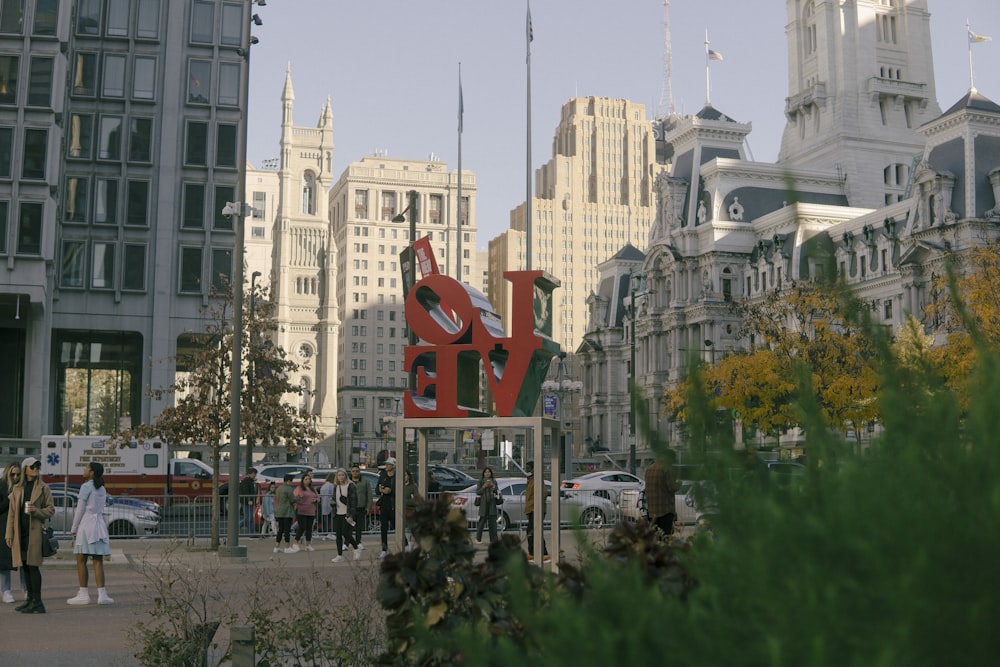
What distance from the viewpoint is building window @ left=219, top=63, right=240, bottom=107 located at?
53.6 meters

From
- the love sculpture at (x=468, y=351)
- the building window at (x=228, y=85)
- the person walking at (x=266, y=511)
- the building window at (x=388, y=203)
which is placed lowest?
the person walking at (x=266, y=511)

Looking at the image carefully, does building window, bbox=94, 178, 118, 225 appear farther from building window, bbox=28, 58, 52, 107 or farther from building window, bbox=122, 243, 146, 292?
building window, bbox=28, 58, 52, 107

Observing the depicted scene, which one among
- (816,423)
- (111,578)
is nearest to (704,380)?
(816,423)

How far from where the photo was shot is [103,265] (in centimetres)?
5219

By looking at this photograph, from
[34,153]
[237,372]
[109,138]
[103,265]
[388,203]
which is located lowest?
[237,372]

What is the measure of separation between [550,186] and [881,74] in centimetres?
9542

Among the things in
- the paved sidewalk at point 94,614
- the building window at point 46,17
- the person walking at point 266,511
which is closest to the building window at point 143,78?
the building window at point 46,17

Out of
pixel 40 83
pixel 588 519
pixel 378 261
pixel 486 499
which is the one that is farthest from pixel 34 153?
pixel 378 261

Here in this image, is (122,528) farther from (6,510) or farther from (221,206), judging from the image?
(221,206)

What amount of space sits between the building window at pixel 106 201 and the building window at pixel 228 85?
609 cm

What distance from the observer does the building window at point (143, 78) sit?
174 feet

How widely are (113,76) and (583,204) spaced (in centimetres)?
13772

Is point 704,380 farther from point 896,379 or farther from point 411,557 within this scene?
point 411,557

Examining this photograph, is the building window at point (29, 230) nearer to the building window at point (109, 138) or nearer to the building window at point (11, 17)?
the building window at point (109, 138)
